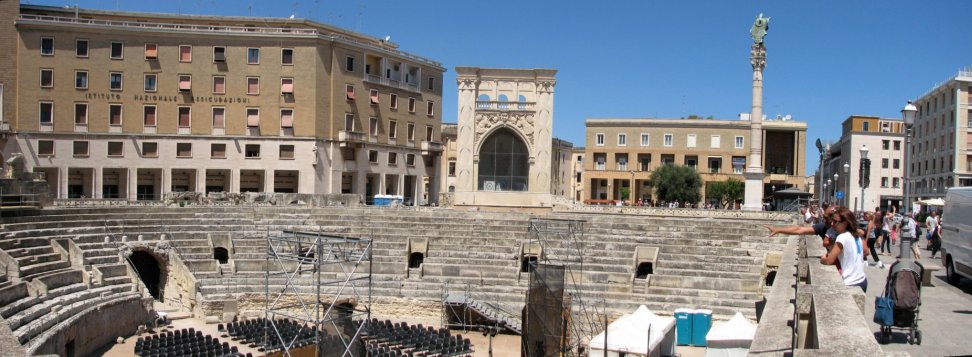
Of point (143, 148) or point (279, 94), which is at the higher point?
point (279, 94)

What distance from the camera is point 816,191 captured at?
8950cm

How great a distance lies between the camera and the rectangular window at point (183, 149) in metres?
40.8

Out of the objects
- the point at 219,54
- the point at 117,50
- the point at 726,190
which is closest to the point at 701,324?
the point at 219,54

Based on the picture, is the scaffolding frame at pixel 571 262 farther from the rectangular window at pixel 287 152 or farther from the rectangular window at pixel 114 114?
the rectangular window at pixel 114 114

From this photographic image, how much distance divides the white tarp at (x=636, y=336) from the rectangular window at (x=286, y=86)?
26.9m

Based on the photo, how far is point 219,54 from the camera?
41438 millimetres

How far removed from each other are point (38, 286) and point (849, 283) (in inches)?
801

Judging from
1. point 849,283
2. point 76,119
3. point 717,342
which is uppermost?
point 76,119

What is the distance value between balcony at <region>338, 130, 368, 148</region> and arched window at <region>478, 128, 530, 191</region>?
10.5 m

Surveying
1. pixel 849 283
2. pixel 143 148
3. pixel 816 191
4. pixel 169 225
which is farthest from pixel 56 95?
pixel 816 191

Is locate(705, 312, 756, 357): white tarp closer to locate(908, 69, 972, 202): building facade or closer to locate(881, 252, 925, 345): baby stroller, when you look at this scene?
locate(881, 252, 925, 345): baby stroller

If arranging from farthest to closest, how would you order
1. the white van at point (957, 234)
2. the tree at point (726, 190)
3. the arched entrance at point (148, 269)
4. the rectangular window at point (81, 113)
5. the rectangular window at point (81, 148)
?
1. the tree at point (726, 190)
2. the rectangular window at point (81, 113)
3. the rectangular window at point (81, 148)
4. the arched entrance at point (148, 269)
5. the white van at point (957, 234)

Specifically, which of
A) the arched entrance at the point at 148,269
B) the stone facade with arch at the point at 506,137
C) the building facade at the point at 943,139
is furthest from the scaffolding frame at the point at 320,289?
the building facade at the point at 943,139

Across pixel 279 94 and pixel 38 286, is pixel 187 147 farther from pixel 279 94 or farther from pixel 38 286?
pixel 38 286
